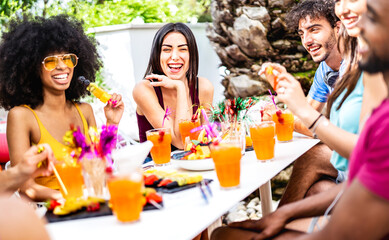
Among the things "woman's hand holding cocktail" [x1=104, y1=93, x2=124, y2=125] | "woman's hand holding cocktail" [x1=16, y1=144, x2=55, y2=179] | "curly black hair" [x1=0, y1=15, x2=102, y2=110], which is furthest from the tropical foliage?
"woman's hand holding cocktail" [x1=16, y1=144, x2=55, y2=179]

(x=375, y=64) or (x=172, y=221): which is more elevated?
(x=375, y=64)

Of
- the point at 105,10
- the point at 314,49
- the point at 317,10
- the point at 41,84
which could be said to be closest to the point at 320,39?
the point at 314,49

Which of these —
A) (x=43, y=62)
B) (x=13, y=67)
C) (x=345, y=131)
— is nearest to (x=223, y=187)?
(x=345, y=131)

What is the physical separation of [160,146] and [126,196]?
0.93m

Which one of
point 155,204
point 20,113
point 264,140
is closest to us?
point 155,204

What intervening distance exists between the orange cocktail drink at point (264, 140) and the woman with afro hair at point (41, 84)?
97cm

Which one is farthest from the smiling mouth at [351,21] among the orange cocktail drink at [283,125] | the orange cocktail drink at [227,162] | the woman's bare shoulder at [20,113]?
the woman's bare shoulder at [20,113]

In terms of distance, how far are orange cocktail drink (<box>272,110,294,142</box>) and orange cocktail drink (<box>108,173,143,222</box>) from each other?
4.68 ft

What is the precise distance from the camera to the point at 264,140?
2303 mm

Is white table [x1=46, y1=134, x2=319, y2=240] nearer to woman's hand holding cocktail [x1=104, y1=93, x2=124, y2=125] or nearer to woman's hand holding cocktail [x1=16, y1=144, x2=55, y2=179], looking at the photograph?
woman's hand holding cocktail [x1=16, y1=144, x2=55, y2=179]

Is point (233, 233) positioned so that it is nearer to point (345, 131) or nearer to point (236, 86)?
point (345, 131)

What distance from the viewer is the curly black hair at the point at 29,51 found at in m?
2.69

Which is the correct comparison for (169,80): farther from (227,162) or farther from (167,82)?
(227,162)

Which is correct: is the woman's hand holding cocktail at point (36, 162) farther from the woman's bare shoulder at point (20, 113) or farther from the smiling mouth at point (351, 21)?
the smiling mouth at point (351, 21)
